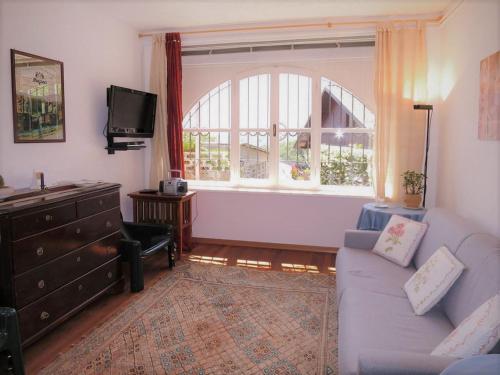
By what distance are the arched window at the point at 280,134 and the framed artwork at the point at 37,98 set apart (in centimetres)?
198

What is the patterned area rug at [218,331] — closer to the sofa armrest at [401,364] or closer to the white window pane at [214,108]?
the sofa armrest at [401,364]

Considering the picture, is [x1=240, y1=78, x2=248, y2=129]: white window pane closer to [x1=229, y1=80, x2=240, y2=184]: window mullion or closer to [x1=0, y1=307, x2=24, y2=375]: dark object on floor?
[x1=229, y1=80, x2=240, y2=184]: window mullion

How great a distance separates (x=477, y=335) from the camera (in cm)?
148

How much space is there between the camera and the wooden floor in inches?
100.0

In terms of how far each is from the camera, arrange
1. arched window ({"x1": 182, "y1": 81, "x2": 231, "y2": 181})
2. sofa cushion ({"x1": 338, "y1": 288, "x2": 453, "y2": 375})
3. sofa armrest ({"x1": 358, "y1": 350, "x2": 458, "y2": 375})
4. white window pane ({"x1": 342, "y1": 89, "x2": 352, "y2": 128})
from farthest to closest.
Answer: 1. arched window ({"x1": 182, "y1": 81, "x2": 231, "y2": 181})
2. white window pane ({"x1": 342, "y1": 89, "x2": 352, "y2": 128})
3. sofa cushion ({"x1": 338, "y1": 288, "x2": 453, "y2": 375})
4. sofa armrest ({"x1": 358, "y1": 350, "x2": 458, "y2": 375})

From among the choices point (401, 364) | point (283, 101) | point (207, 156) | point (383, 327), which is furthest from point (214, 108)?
point (401, 364)

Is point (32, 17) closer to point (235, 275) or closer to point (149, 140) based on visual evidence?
point (149, 140)

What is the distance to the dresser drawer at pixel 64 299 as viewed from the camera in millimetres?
2420

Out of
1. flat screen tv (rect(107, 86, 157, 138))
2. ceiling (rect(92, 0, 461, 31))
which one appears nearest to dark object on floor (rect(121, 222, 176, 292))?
flat screen tv (rect(107, 86, 157, 138))

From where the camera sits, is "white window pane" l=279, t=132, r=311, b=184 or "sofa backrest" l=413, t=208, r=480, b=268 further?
"white window pane" l=279, t=132, r=311, b=184

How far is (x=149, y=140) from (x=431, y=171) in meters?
3.47

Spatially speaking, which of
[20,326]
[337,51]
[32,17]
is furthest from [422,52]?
[20,326]

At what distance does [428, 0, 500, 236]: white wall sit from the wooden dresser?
301 centimetres

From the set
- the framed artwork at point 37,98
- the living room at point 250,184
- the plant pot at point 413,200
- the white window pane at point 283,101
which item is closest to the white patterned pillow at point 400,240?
the living room at point 250,184
